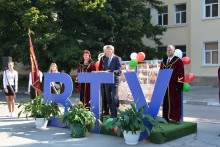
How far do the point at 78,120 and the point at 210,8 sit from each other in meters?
20.3

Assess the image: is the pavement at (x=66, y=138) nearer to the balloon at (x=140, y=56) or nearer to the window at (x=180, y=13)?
the balloon at (x=140, y=56)

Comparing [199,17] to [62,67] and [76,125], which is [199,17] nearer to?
[62,67]

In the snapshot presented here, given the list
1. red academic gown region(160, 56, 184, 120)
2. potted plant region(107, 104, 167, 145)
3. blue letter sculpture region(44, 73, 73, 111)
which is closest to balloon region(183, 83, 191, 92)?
red academic gown region(160, 56, 184, 120)

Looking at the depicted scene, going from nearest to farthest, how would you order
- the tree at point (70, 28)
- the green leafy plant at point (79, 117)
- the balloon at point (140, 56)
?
1. the green leafy plant at point (79, 117)
2. the balloon at point (140, 56)
3. the tree at point (70, 28)

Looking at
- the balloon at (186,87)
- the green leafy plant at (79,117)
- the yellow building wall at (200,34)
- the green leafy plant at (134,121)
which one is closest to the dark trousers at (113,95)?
the green leafy plant at (79,117)

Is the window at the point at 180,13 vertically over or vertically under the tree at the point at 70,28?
over

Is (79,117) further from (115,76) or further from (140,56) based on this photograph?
(140,56)

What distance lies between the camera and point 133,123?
233 inches

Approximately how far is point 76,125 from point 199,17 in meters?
20.1

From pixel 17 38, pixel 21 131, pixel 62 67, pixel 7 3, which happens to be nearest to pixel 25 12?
pixel 7 3

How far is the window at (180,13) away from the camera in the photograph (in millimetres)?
25984

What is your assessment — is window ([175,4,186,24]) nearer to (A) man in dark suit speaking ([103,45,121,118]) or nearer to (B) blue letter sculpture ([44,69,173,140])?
(A) man in dark suit speaking ([103,45,121,118])

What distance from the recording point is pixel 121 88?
33.6ft

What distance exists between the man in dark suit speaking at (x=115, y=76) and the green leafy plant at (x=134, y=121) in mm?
1286
